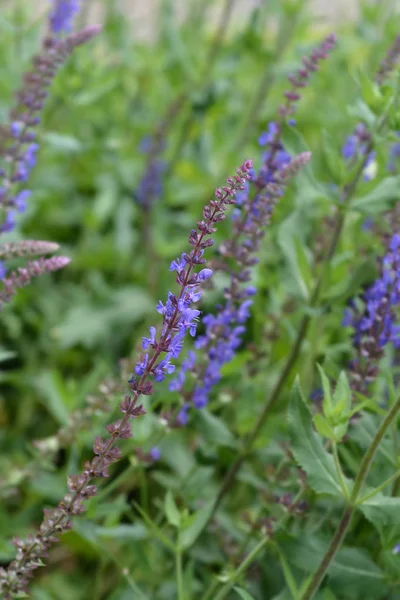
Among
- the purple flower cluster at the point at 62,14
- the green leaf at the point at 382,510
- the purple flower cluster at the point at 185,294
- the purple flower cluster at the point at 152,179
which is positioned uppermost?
the purple flower cluster at the point at 62,14

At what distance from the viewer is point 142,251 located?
14.5 feet

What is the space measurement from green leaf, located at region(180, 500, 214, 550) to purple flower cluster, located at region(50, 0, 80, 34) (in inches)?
82.6

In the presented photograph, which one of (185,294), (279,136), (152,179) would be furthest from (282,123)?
(152,179)

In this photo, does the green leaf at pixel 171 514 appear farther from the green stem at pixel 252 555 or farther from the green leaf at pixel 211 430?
the green leaf at pixel 211 430

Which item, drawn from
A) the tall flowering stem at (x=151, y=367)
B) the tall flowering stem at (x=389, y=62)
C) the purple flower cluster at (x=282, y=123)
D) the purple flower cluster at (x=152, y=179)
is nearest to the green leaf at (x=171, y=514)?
the tall flowering stem at (x=151, y=367)

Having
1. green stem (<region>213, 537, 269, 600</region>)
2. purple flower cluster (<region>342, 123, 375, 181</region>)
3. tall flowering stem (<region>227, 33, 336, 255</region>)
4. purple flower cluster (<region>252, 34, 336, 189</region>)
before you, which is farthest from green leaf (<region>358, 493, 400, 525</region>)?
purple flower cluster (<region>342, 123, 375, 181</region>)

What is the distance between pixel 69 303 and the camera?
4.20 meters

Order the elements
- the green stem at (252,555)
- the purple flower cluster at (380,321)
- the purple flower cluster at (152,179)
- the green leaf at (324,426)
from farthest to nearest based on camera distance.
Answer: the purple flower cluster at (152,179)
the purple flower cluster at (380,321)
the green stem at (252,555)
the green leaf at (324,426)

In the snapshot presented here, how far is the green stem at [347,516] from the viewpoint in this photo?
1.92 metres

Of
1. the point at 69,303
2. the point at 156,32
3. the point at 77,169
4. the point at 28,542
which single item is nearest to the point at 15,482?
the point at 28,542

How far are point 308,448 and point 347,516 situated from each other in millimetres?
186

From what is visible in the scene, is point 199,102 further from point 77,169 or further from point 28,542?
point 28,542

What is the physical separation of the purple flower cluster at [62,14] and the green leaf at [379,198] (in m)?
1.57

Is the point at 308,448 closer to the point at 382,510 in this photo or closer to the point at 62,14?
the point at 382,510
